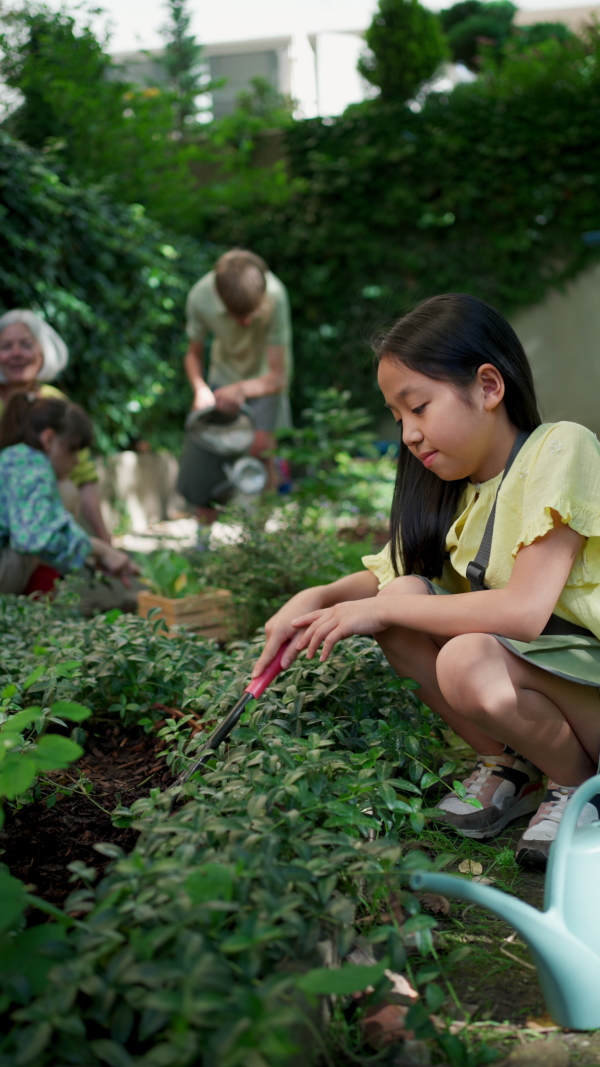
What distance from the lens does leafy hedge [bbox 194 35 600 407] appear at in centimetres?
670

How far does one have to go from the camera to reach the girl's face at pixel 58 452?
3201 mm

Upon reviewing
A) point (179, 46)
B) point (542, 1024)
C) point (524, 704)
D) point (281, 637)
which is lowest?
point (542, 1024)

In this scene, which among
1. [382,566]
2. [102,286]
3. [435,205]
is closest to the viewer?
[382,566]

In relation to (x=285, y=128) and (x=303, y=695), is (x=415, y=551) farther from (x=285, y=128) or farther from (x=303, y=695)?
(x=285, y=128)

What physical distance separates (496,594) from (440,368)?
0.42 metres

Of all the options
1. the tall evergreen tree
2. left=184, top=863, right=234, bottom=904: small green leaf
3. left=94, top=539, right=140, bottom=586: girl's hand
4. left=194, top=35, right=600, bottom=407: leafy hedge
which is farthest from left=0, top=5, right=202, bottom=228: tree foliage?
the tall evergreen tree

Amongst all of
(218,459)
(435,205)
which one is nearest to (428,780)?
(218,459)

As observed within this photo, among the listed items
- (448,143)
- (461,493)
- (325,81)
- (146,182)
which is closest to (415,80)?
(448,143)

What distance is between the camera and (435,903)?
1.36 meters

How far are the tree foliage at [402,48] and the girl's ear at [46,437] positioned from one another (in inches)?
223

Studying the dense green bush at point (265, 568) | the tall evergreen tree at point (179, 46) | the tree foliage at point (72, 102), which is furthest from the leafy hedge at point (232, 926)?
the tall evergreen tree at point (179, 46)

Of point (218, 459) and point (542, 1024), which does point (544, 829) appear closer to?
point (542, 1024)

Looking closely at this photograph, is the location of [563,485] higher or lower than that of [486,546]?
higher

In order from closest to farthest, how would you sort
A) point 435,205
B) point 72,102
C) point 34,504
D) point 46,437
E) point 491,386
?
point 491,386 → point 34,504 → point 46,437 → point 72,102 → point 435,205
